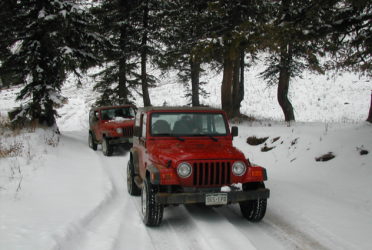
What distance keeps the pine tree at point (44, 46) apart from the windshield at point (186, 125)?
30.1 feet

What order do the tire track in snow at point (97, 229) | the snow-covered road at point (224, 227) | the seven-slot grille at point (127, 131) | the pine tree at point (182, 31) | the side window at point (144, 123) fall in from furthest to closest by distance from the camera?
the pine tree at point (182, 31) → the seven-slot grille at point (127, 131) → the side window at point (144, 123) → the snow-covered road at point (224, 227) → the tire track in snow at point (97, 229)

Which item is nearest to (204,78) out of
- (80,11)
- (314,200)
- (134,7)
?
(134,7)

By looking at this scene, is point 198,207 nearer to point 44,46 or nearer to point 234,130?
point 234,130

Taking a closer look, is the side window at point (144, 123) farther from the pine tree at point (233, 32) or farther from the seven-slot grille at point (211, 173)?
the pine tree at point (233, 32)

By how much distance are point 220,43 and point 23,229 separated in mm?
7690

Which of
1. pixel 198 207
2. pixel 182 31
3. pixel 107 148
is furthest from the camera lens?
Answer: pixel 182 31

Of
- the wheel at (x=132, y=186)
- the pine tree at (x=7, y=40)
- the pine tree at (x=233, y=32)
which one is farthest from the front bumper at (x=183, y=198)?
the pine tree at (x=7, y=40)

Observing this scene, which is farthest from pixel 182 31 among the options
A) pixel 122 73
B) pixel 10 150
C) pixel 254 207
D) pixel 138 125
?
pixel 254 207

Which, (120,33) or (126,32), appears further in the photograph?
(120,33)

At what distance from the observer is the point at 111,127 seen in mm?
13422

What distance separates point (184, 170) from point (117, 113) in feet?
32.1

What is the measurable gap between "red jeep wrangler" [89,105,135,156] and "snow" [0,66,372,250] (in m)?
0.79

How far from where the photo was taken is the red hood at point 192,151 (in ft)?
17.3

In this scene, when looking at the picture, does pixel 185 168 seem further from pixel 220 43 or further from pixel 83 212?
pixel 220 43
